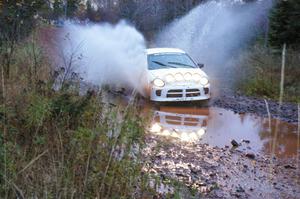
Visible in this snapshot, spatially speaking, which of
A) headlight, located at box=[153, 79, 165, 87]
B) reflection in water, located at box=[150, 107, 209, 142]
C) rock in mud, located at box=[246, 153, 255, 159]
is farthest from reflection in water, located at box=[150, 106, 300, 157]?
headlight, located at box=[153, 79, 165, 87]

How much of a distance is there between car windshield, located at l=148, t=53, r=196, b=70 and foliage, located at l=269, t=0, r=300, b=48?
5.84 metres

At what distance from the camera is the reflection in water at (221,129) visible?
8133 millimetres

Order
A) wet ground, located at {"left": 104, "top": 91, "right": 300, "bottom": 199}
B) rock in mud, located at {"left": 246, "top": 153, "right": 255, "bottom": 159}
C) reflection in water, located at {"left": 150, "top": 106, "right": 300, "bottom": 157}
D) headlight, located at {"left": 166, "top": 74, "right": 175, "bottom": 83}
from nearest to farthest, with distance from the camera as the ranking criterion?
1. wet ground, located at {"left": 104, "top": 91, "right": 300, "bottom": 199}
2. rock in mud, located at {"left": 246, "top": 153, "right": 255, "bottom": 159}
3. reflection in water, located at {"left": 150, "top": 106, "right": 300, "bottom": 157}
4. headlight, located at {"left": 166, "top": 74, "right": 175, "bottom": 83}

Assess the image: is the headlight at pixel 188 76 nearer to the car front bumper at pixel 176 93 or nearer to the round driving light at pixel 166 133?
the car front bumper at pixel 176 93

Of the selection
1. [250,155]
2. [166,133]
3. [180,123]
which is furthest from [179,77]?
[250,155]

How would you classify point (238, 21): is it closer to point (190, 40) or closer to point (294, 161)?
point (190, 40)

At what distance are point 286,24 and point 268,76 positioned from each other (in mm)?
3490

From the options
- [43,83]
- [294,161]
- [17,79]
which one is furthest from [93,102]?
[294,161]

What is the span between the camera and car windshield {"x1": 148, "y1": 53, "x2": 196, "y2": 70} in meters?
12.5

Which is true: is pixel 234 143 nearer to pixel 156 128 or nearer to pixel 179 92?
pixel 156 128

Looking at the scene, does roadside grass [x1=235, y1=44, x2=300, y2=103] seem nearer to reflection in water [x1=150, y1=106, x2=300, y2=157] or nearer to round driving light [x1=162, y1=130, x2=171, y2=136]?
reflection in water [x1=150, y1=106, x2=300, y2=157]

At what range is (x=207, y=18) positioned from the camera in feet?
117

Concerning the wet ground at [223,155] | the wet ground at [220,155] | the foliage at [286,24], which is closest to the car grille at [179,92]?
the wet ground at [220,155]

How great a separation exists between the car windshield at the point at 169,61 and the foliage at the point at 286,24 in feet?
19.2
